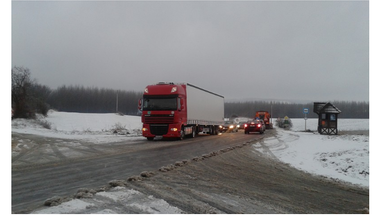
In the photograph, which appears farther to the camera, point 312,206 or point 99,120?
point 99,120

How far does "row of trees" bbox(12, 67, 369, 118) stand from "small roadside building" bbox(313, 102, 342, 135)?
6019 mm

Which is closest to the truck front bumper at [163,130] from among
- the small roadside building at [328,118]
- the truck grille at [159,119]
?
the truck grille at [159,119]

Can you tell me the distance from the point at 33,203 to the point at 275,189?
5478 mm

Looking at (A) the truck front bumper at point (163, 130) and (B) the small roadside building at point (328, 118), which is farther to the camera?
(B) the small roadside building at point (328, 118)

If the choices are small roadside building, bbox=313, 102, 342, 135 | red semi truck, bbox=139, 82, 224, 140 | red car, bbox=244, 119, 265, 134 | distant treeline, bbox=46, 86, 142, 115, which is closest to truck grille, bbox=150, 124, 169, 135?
red semi truck, bbox=139, 82, 224, 140

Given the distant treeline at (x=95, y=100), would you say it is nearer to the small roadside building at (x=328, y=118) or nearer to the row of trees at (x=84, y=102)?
the row of trees at (x=84, y=102)

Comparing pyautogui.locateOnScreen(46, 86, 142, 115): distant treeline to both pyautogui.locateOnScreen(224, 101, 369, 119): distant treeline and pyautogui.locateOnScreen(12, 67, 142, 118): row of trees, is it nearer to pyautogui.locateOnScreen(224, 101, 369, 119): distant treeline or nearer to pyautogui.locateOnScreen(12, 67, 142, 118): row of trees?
pyautogui.locateOnScreen(12, 67, 142, 118): row of trees

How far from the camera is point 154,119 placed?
2177cm

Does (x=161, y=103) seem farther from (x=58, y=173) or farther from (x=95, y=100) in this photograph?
(x=95, y=100)

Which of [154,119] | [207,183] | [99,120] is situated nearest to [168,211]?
[207,183]

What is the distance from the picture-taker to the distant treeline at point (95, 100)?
230 feet

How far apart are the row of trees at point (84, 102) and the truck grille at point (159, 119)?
459 inches

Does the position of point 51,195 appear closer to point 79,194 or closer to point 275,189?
point 79,194

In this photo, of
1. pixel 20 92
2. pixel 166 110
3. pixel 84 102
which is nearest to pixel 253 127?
pixel 166 110
